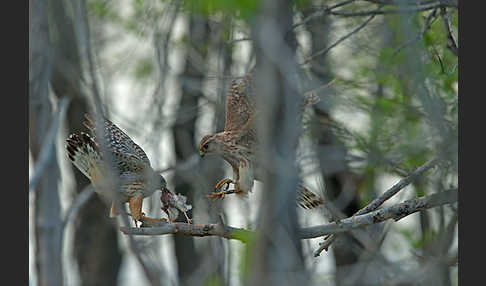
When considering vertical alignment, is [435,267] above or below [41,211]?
below

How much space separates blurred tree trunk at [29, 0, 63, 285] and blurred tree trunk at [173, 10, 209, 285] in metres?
2.48

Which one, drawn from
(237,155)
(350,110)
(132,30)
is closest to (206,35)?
(132,30)

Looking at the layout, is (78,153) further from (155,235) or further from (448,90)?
(448,90)

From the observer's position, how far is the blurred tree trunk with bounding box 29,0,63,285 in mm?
5430

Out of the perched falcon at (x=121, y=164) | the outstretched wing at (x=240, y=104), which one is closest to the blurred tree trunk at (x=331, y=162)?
the outstretched wing at (x=240, y=104)

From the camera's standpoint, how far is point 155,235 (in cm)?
362

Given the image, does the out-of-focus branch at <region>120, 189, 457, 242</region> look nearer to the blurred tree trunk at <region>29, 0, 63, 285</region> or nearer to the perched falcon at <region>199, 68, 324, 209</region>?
the perched falcon at <region>199, 68, 324, 209</region>

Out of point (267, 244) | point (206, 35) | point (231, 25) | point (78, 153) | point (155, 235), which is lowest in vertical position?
point (267, 244)

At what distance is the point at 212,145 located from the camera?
224 inches

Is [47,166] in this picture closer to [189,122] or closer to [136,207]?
[136,207]

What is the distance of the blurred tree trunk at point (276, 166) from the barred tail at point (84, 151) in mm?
1425

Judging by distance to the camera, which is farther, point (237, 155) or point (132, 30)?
point (132, 30)

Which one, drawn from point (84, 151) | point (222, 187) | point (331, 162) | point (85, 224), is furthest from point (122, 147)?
point (85, 224)

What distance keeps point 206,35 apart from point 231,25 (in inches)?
141
